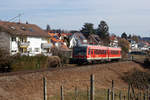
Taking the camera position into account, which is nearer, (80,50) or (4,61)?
(4,61)

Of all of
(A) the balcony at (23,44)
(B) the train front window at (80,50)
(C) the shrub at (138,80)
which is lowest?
(C) the shrub at (138,80)

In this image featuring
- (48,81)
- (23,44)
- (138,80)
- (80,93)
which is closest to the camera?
(80,93)

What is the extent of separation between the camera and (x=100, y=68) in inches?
1208

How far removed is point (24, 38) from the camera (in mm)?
46344

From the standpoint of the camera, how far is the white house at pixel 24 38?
4139 cm

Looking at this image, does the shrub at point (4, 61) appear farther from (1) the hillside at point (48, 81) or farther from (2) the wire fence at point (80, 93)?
(2) the wire fence at point (80, 93)

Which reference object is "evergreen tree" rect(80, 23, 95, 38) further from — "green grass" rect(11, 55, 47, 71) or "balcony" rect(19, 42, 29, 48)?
"green grass" rect(11, 55, 47, 71)

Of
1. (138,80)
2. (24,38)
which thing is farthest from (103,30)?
(138,80)

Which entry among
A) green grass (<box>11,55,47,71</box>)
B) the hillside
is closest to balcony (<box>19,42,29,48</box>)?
green grass (<box>11,55,47,71</box>)

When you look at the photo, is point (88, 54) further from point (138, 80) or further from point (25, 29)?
point (25, 29)

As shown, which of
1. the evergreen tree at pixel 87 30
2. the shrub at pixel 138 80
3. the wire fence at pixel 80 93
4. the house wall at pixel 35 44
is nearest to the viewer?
the wire fence at pixel 80 93

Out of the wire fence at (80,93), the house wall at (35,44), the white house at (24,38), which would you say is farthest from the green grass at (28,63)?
the house wall at (35,44)

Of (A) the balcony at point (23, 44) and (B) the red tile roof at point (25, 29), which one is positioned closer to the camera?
(A) the balcony at point (23, 44)

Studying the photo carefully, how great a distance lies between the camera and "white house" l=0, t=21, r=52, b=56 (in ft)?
136
